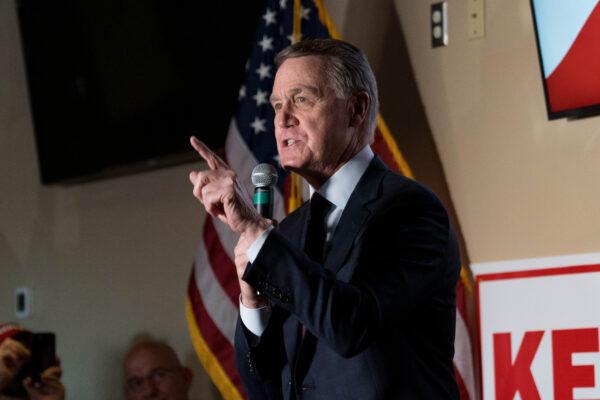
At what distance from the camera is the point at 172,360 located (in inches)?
175

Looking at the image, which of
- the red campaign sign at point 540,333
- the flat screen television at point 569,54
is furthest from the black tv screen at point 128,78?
the red campaign sign at point 540,333

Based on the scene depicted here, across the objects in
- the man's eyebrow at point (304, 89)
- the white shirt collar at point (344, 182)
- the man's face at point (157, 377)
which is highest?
the man's eyebrow at point (304, 89)

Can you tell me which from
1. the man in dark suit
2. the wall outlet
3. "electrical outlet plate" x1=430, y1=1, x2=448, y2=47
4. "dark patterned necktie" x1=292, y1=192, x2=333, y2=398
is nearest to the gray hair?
the man in dark suit

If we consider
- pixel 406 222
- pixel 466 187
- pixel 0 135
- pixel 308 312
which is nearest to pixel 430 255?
pixel 406 222

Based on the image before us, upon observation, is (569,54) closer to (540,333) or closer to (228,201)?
(540,333)

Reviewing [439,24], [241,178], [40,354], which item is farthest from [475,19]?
[40,354]

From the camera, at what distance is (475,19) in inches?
148

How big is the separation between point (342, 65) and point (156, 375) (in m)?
2.60

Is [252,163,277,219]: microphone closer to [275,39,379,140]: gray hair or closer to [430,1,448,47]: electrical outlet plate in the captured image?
[275,39,379,140]: gray hair

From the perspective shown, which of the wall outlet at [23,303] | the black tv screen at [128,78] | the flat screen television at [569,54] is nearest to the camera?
the flat screen television at [569,54]

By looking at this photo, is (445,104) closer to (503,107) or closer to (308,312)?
(503,107)

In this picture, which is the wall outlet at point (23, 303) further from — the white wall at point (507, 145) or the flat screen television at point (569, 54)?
the flat screen television at point (569, 54)

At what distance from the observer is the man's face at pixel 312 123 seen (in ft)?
6.86

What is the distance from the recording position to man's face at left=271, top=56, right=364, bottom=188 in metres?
2.09
